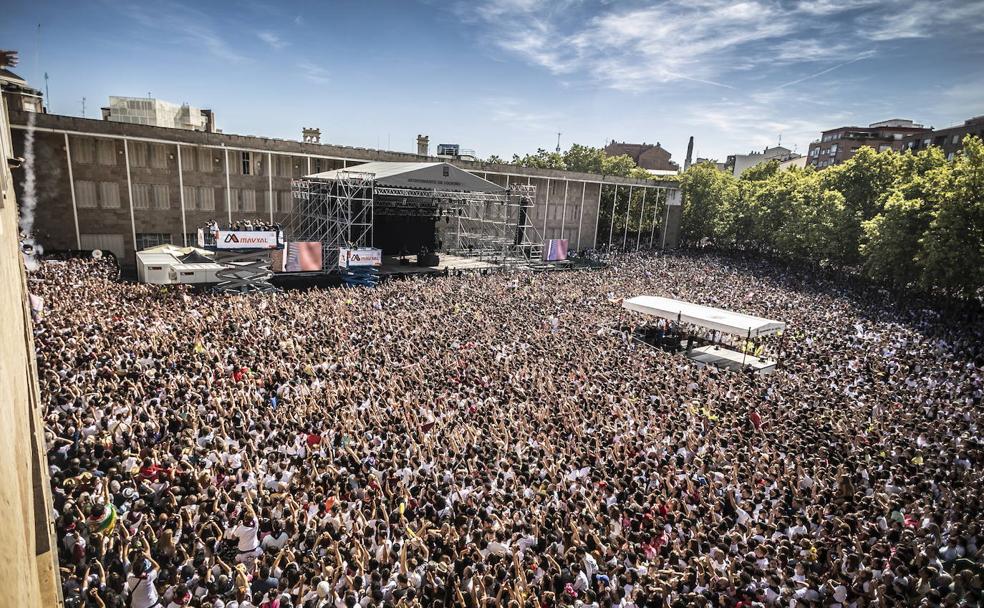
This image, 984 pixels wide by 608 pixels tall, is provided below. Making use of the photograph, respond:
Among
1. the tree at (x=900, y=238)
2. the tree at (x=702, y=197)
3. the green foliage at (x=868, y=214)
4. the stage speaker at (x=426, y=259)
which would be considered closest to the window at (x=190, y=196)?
the stage speaker at (x=426, y=259)

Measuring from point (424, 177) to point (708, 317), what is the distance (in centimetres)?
1485

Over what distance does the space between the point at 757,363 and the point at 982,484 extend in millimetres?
7657

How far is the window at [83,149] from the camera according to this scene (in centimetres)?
2147

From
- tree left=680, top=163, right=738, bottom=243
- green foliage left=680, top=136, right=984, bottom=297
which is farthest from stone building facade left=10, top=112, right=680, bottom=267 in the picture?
tree left=680, top=163, right=738, bottom=243

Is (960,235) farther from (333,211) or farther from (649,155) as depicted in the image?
(649,155)

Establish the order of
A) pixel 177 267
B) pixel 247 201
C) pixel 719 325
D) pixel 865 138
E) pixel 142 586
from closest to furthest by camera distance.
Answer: pixel 142 586 < pixel 719 325 < pixel 177 267 < pixel 247 201 < pixel 865 138

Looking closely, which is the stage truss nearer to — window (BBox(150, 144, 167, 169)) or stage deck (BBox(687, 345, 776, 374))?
window (BBox(150, 144, 167, 169))

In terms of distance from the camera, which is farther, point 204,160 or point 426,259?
point 426,259

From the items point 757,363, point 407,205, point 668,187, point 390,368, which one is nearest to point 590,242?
point 668,187

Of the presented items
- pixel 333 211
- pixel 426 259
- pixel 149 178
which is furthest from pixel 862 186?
pixel 149 178

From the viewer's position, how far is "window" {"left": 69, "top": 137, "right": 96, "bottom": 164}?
21469 mm

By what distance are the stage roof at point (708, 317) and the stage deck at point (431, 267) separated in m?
11.8

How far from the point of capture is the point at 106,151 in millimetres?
22266

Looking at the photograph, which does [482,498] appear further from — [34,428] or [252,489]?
[34,428]
